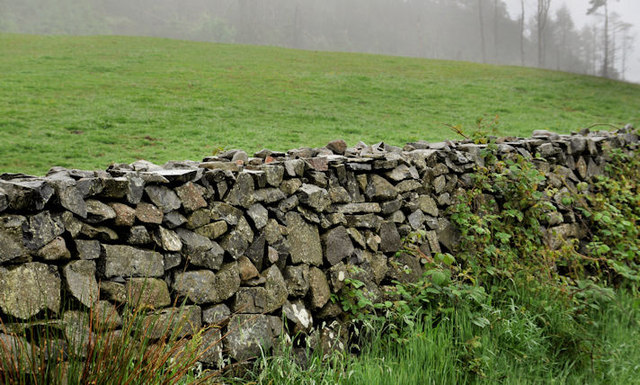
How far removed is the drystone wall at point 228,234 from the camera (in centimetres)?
259

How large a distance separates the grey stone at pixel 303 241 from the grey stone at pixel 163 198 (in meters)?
1.02

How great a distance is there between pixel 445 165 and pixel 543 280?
161 centimetres

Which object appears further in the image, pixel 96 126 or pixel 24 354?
pixel 96 126

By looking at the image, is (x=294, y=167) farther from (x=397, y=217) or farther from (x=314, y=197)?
(x=397, y=217)

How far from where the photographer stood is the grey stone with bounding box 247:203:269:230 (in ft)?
12.0

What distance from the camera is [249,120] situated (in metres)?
12.8

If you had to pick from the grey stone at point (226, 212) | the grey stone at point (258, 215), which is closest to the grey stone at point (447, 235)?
the grey stone at point (258, 215)

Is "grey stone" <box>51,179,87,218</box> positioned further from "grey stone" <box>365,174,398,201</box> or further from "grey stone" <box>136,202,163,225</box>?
"grey stone" <box>365,174,398,201</box>

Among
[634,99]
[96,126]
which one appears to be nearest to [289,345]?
[96,126]

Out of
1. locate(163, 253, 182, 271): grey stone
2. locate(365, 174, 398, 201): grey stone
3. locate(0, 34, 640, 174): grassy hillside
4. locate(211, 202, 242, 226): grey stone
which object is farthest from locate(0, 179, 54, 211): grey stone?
locate(0, 34, 640, 174): grassy hillside

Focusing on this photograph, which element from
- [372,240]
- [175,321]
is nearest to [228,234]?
[175,321]

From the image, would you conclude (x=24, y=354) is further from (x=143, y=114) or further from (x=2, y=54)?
(x=2, y=54)

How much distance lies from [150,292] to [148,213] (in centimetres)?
53

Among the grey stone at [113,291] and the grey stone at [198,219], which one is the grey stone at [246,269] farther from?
the grey stone at [113,291]
